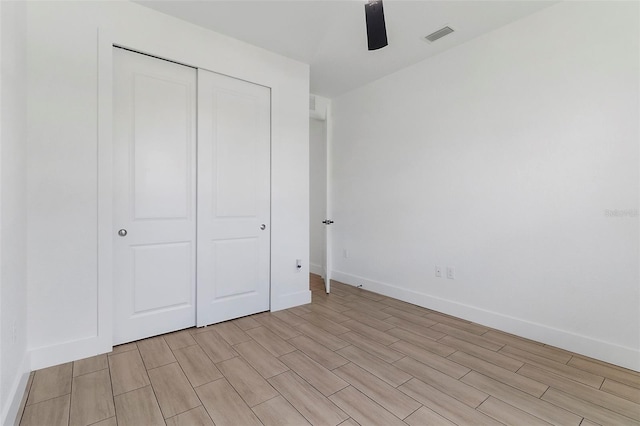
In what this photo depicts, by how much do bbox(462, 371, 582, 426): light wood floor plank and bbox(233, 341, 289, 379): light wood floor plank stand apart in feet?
4.02

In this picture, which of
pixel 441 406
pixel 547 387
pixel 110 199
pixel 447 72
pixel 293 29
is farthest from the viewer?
pixel 447 72

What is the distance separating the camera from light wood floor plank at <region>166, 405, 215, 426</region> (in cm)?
150

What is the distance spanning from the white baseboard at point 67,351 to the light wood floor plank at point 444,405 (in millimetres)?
2137

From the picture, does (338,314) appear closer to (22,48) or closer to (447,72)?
(447,72)

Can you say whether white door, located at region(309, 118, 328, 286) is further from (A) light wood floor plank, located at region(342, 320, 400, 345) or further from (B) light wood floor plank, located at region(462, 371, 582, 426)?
(B) light wood floor plank, located at region(462, 371, 582, 426)

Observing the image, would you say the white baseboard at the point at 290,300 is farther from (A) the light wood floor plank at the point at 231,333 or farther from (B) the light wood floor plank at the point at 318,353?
(B) the light wood floor plank at the point at 318,353

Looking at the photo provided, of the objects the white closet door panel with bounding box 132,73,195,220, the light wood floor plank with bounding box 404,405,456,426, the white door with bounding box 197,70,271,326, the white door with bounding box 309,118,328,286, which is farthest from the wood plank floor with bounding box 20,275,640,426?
the white door with bounding box 309,118,328,286

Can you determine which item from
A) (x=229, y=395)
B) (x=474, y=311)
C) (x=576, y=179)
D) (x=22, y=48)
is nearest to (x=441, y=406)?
(x=229, y=395)

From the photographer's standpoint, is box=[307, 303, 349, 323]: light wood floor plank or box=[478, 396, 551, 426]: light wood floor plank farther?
box=[307, 303, 349, 323]: light wood floor plank

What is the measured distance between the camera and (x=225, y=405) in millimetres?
1639

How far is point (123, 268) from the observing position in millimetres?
2320

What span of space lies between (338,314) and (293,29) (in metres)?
2.76

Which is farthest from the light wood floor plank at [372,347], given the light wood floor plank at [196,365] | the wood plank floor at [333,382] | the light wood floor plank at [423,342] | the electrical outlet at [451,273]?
the electrical outlet at [451,273]

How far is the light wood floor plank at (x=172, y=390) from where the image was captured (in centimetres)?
162
